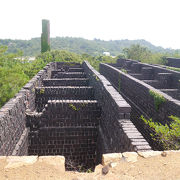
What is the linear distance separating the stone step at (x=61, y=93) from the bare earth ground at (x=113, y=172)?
18.1 ft

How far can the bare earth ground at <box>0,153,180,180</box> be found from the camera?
2402mm

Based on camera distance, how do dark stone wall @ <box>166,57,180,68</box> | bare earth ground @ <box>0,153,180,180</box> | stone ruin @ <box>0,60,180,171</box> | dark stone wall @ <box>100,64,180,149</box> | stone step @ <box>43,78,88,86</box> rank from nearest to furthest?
bare earth ground @ <box>0,153,180,180</box> → stone ruin @ <box>0,60,180,171</box> → dark stone wall @ <box>100,64,180,149</box> → stone step @ <box>43,78,88,86</box> → dark stone wall @ <box>166,57,180,68</box>

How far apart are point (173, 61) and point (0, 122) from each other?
792 inches

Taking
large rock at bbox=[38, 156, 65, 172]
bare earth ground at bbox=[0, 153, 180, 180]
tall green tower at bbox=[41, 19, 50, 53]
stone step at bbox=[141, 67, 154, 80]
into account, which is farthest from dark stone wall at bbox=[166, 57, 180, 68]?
tall green tower at bbox=[41, 19, 50, 53]

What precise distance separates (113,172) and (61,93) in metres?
5.92

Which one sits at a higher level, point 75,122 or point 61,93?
point 61,93

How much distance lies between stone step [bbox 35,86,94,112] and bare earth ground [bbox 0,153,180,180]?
553 cm

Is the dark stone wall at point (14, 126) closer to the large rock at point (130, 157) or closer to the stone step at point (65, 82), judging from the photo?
the large rock at point (130, 157)

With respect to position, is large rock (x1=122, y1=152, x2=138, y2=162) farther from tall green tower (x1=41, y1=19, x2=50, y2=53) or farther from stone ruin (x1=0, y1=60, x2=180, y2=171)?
tall green tower (x1=41, y1=19, x2=50, y2=53)

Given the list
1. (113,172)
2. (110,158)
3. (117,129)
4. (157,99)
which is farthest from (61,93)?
(113,172)

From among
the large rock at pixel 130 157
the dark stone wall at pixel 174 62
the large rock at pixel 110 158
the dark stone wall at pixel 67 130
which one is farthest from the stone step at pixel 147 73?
the large rock at pixel 110 158

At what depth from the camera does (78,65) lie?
19.5 meters

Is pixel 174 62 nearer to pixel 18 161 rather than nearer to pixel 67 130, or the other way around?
pixel 67 130

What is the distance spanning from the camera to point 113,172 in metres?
2.50
